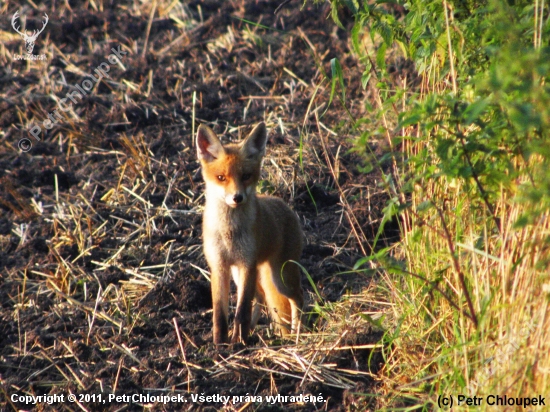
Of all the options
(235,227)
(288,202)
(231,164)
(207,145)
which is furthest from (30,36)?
(235,227)

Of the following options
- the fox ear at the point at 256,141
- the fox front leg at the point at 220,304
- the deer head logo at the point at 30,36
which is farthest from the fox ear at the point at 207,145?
the deer head logo at the point at 30,36

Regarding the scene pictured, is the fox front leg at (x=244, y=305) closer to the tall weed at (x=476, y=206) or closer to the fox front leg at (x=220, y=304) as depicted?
the fox front leg at (x=220, y=304)

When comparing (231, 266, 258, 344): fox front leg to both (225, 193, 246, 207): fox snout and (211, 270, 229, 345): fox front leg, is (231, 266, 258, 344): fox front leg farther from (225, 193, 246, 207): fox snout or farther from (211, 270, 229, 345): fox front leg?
(225, 193, 246, 207): fox snout

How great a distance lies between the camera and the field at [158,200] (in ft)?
17.0

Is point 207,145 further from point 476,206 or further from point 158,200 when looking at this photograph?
point 476,206

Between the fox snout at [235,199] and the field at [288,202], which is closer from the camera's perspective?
the field at [288,202]

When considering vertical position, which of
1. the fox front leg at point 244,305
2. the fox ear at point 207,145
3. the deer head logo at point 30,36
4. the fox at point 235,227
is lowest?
the fox front leg at point 244,305

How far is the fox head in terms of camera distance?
5.74 metres

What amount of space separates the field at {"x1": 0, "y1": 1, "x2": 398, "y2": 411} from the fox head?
44 centimetres

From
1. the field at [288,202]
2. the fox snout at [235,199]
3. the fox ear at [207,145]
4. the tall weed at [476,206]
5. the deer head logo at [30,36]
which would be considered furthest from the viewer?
the deer head logo at [30,36]

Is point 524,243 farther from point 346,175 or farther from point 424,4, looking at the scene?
point 346,175

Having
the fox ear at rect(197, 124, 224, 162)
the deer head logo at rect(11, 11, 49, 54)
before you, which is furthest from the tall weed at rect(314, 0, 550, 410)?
the deer head logo at rect(11, 11, 49, 54)

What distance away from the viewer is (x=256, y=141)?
→ 19.9ft

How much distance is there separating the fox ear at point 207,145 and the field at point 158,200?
74cm
